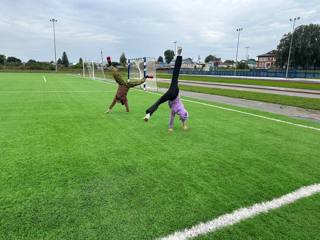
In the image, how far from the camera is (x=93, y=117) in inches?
326

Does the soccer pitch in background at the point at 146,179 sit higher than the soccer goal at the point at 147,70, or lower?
lower

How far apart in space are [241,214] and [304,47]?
286 ft

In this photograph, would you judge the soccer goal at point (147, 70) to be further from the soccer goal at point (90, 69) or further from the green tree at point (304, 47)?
the green tree at point (304, 47)

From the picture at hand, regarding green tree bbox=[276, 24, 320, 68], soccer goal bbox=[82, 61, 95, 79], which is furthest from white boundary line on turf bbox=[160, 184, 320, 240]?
green tree bbox=[276, 24, 320, 68]

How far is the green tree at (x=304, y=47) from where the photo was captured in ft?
249

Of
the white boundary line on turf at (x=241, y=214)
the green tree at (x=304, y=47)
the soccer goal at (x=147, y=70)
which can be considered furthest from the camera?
the green tree at (x=304, y=47)

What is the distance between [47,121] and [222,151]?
5156 millimetres

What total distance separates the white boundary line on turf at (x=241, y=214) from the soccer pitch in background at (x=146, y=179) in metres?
0.07

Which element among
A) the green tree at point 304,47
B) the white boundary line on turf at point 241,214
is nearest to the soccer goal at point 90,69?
the white boundary line on turf at point 241,214

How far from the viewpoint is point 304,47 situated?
76125 mm

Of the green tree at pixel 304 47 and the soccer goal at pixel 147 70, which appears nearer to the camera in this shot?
the soccer goal at pixel 147 70

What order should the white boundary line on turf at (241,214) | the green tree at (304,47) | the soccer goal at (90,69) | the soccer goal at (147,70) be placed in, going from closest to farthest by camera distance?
the white boundary line on turf at (241,214) → the soccer goal at (147,70) → the soccer goal at (90,69) → the green tree at (304,47)

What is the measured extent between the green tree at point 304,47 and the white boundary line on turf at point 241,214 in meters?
84.5

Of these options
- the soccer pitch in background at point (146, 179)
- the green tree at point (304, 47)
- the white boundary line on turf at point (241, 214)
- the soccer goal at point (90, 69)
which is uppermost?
the green tree at point (304, 47)
